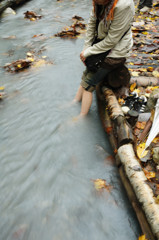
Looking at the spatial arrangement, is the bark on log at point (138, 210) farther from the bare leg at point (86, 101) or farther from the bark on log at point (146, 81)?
the bark on log at point (146, 81)

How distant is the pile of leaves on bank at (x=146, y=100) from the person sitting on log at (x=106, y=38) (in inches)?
30.4

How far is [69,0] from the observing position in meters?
10.7

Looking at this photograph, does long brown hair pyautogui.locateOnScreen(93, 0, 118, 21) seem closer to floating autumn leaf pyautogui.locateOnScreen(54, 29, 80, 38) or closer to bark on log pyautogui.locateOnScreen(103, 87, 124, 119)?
bark on log pyautogui.locateOnScreen(103, 87, 124, 119)

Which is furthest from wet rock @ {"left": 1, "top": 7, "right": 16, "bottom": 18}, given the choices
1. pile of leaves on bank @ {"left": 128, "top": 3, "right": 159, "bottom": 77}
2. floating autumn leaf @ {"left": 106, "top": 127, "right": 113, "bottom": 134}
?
floating autumn leaf @ {"left": 106, "top": 127, "right": 113, "bottom": 134}

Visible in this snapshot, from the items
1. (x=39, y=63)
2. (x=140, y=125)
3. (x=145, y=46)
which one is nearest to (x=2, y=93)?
(x=39, y=63)

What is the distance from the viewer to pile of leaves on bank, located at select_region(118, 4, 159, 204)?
2522 mm

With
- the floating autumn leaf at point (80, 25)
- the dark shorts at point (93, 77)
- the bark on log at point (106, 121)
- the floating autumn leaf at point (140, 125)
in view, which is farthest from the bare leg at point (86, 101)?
the floating autumn leaf at point (80, 25)

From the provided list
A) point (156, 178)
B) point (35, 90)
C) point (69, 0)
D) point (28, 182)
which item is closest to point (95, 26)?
point (35, 90)

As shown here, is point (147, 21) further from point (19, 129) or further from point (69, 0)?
point (19, 129)

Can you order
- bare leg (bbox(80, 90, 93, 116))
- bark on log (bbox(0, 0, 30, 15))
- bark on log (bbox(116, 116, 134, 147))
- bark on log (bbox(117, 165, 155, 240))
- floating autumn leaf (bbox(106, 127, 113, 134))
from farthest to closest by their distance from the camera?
1. bark on log (bbox(0, 0, 30, 15))
2. bare leg (bbox(80, 90, 93, 116))
3. floating autumn leaf (bbox(106, 127, 113, 134))
4. bark on log (bbox(116, 116, 134, 147))
5. bark on log (bbox(117, 165, 155, 240))

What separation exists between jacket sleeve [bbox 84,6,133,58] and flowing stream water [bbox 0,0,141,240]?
138 cm

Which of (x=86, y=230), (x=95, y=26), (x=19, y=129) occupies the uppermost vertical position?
(x=95, y=26)

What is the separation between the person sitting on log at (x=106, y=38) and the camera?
7.72 feet

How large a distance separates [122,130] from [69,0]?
10.9 metres
